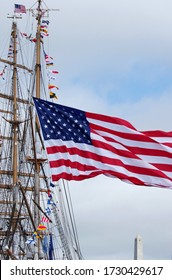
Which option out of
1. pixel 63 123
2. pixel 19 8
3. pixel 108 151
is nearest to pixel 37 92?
pixel 19 8

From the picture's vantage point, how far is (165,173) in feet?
85.6

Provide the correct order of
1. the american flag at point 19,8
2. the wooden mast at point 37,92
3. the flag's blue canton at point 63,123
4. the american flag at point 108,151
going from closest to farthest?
1. the american flag at point 108,151
2. the flag's blue canton at point 63,123
3. the wooden mast at point 37,92
4. the american flag at point 19,8

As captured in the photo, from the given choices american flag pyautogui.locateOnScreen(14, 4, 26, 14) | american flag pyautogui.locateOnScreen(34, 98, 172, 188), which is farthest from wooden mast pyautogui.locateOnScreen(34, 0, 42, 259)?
american flag pyautogui.locateOnScreen(34, 98, 172, 188)

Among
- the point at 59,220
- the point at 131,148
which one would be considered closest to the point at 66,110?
the point at 131,148

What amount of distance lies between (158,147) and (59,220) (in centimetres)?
4613

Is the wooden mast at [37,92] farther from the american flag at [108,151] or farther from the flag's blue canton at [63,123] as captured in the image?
the american flag at [108,151]

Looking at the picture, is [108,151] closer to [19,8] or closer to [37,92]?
[37,92]

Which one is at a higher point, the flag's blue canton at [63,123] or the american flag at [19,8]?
the american flag at [19,8]

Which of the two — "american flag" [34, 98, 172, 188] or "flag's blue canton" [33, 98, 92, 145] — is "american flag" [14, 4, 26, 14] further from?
"american flag" [34, 98, 172, 188]

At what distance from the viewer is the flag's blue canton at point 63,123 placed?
27.1 metres

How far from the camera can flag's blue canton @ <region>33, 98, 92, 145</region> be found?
1067 inches

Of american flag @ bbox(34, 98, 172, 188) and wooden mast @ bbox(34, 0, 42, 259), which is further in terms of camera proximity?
wooden mast @ bbox(34, 0, 42, 259)

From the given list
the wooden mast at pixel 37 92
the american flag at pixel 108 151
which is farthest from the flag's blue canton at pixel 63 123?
the wooden mast at pixel 37 92
